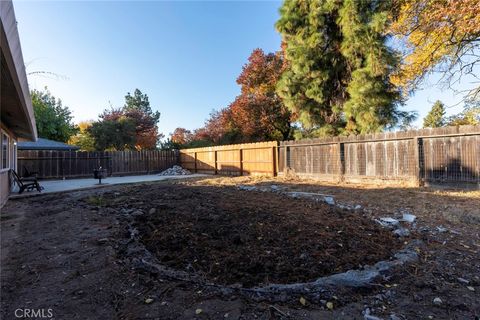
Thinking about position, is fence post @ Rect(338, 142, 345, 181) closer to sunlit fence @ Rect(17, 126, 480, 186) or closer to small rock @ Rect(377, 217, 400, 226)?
sunlit fence @ Rect(17, 126, 480, 186)

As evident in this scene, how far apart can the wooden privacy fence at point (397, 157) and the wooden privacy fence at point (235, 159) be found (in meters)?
1.37

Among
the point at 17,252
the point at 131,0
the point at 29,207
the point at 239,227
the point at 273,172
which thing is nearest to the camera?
the point at 17,252

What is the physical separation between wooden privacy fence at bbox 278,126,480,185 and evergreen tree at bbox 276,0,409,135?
2.41 metres

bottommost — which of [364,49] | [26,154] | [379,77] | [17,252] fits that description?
[17,252]

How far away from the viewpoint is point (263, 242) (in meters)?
2.99

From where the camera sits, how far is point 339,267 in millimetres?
2410

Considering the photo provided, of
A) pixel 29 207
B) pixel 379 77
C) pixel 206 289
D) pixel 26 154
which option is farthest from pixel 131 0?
pixel 26 154

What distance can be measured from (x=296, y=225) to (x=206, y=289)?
178 centimetres

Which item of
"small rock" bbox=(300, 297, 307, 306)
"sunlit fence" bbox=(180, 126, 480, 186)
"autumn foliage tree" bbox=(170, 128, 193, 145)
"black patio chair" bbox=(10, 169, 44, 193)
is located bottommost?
"small rock" bbox=(300, 297, 307, 306)

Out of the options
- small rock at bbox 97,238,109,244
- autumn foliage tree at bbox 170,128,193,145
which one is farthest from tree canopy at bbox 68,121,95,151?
small rock at bbox 97,238,109,244

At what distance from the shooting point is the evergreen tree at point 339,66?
10656mm

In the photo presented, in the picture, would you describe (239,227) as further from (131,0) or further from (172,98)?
(172,98)

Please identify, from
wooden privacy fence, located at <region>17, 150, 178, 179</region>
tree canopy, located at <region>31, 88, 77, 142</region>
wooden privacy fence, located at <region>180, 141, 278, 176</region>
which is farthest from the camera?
tree canopy, located at <region>31, 88, 77, 142</region>

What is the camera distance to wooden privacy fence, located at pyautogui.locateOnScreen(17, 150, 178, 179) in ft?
47.6
